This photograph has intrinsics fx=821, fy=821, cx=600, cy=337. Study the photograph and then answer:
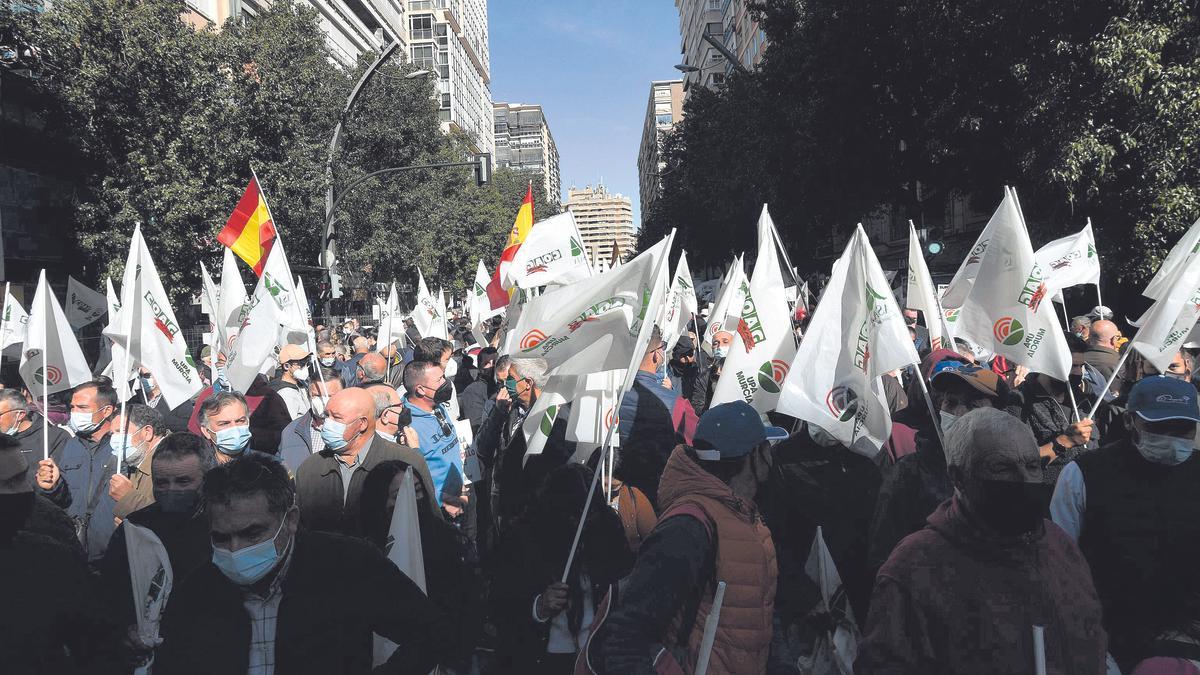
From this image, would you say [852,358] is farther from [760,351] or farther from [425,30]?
[425,30]

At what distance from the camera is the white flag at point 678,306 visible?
29.7ft

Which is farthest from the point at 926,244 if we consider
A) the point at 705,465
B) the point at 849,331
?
the point at 705,465

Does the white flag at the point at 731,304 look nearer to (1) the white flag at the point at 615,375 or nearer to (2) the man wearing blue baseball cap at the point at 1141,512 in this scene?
(1) the white flag at the point at 615,375

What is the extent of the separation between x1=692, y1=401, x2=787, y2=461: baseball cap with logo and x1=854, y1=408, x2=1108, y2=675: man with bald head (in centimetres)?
57

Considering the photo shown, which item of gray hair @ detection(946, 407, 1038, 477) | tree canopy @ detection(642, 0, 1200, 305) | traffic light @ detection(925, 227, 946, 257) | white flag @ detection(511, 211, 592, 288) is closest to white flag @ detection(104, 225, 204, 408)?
white flag @ detection(511, 211, 592, 288)

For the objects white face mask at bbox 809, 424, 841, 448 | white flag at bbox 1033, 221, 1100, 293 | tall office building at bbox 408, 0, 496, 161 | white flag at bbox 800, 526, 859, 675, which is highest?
tall office building at bbox 408, 0, 496, 161

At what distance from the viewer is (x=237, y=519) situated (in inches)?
90.1

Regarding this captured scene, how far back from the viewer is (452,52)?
8369 cm

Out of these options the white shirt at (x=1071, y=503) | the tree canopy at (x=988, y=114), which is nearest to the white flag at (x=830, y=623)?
the white shirt at (x=1071, y=503)

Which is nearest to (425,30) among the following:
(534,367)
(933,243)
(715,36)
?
(715,36)

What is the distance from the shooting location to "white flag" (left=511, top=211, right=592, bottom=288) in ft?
22.5

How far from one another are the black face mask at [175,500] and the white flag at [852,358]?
2.62 metres

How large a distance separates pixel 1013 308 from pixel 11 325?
9619 mm

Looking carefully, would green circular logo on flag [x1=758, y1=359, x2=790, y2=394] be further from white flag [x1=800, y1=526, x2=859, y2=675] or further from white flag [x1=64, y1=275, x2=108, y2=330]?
white flag [x1=64, y1=275, x2=108, y2=330]
